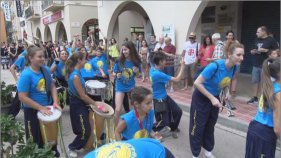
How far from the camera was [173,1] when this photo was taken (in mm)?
9172

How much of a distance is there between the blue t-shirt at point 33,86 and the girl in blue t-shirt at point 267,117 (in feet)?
7.83

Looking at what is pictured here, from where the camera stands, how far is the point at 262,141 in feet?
8.52

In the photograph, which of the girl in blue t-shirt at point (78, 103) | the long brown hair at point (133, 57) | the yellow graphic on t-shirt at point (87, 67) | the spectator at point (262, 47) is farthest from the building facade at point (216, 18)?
the girl in blue t-shirt at point (78, 103)

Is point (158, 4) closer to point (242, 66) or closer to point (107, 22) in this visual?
point (242, 66)

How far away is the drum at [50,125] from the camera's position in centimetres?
328

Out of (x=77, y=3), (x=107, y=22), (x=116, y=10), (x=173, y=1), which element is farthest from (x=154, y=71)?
(x=77, y=3)

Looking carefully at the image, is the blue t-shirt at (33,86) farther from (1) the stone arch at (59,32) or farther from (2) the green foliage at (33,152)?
(1) the stone arch at (59,32)

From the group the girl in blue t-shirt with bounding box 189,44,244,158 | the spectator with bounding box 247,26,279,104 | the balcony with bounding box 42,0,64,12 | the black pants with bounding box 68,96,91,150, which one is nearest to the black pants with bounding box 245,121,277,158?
the girl in blue t-shirt with bounding box 189,44,244,158

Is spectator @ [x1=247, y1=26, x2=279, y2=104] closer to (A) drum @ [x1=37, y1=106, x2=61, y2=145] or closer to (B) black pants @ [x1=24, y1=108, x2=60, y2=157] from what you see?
(A) drum @ [x1=37, y1=106, x2=61, y2=145]

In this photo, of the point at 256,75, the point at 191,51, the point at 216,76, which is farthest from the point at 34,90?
the point at 191,51

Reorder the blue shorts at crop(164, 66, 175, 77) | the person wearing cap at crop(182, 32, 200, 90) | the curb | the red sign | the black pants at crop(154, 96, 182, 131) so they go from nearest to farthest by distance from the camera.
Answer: the black pants at crop(154, 96, 182, 131) → the curb → the person wearing cap at crop(182, 32, 200, 90) → the blue shorts at crop(164, 66, 175, 77) → the red sign

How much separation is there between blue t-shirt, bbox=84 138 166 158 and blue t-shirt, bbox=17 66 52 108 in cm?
211

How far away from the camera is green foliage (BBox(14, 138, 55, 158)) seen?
251cm

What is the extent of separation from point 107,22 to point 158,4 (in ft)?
15.4
